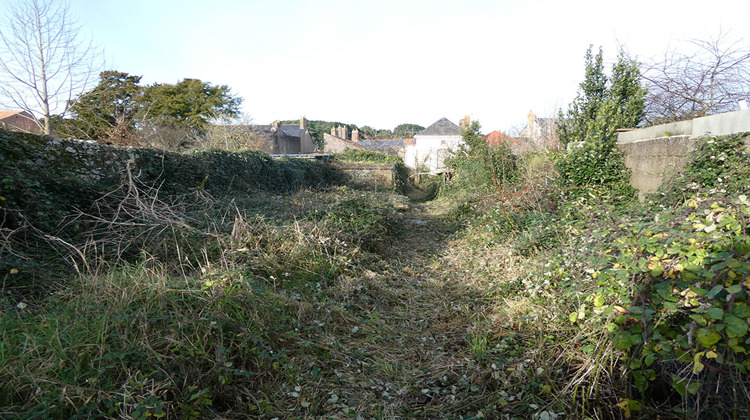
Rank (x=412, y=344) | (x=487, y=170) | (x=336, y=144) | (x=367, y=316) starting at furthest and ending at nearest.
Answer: (x=336, y=144)
(x=487, y=170)
(x=367, y=316)
(x=412, y=344)

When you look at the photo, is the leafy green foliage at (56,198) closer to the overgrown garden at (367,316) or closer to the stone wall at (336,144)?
the overgrown garden at (367,316)

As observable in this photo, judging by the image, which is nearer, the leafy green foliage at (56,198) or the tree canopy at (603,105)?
the leafy green foliage at (56,198)

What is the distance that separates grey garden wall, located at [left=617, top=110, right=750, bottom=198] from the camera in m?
4.38

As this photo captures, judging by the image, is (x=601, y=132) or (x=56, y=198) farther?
(x=601, y=132)

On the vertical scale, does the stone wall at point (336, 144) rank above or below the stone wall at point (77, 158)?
above

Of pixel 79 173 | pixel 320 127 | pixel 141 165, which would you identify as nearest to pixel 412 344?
pixel 79 173

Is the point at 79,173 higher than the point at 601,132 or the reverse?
the reverse

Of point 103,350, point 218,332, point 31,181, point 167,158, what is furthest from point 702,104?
point 31,181

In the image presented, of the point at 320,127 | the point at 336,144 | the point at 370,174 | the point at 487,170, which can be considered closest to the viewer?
the point at 487,170

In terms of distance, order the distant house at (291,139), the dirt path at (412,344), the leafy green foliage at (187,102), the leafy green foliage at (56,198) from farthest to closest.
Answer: the distant house at (291,139), the leafy green foliage at (187,102), the leafy green foliage at (56,198), the dirt path at (412,344)

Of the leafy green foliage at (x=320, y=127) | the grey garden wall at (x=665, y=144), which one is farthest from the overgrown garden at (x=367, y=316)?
the leafy green foliage at (x=320, y=127)

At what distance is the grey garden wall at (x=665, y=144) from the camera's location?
4.38 meters

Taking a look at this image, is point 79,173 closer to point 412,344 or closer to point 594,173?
point 412,344

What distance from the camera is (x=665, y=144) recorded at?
5328 millimetres
